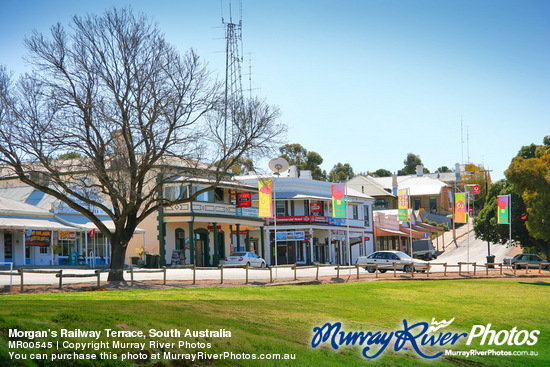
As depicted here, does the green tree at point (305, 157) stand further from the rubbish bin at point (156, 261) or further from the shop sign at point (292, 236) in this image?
the rubbish bin at point (156, 261)

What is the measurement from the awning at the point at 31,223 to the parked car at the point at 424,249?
3784cm

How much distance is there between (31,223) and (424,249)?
41.0 m

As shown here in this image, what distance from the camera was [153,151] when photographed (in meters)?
29.3

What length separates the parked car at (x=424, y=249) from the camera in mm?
68438

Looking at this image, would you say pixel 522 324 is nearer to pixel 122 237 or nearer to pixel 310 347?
pixel 310 347

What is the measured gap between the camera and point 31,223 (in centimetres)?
4178

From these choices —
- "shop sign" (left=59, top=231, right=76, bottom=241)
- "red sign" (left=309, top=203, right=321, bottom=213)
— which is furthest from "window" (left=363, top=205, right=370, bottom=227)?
"shop sign" (left=59, top=231, right=76, bottom=241)

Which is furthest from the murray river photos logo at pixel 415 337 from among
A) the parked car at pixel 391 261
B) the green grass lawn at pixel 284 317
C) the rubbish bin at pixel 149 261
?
the rubbish bin at pixel 149 261

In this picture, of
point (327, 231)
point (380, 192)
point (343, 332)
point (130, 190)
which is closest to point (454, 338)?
point (343, 332)

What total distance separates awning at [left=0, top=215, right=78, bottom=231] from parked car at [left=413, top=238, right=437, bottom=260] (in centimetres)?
3784

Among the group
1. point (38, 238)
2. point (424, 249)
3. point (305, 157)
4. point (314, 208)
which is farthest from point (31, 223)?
point (305, 157)

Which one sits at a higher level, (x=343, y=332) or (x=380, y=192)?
(x=380, y=192)

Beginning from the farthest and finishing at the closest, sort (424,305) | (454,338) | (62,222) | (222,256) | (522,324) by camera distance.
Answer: (222,256)
(62,222)
(424,305)
(522,324)
(454,338)

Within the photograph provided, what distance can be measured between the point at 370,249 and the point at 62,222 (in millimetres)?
38922
